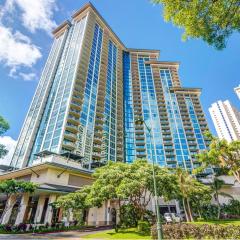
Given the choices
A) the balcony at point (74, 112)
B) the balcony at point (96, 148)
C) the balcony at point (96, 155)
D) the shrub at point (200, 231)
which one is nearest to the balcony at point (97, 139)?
the balcony at point (96, 148)

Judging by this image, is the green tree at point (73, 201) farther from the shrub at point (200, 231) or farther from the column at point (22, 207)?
the shrub at point (200, 231)

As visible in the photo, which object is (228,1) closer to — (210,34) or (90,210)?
(210,34)

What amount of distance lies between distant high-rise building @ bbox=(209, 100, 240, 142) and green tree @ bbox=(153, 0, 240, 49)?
165 meters

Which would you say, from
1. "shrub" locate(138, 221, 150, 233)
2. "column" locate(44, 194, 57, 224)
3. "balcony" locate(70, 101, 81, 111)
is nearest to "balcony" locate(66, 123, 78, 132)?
"balcony" locate(70, 101, 81, 111)

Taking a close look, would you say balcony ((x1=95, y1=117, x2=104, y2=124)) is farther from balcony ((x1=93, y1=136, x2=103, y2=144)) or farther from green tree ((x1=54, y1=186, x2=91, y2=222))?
green tree ((x1=54, y1=186, x2=91, y2=222))

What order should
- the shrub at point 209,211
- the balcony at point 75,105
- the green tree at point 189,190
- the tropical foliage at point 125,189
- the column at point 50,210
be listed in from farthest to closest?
the balcony at point 75,105 → the shrub at point 209,211 → the green tree at point 189,190 → the column at point 50,210 → the tropical foliage at point 125,189

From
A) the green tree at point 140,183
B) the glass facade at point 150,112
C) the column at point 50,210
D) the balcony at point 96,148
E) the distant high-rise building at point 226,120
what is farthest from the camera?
the distant high-rise building at point 226,120

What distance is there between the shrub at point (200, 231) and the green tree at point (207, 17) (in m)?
13.9

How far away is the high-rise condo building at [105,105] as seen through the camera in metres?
62.7

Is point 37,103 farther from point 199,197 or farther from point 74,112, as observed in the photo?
point 199,197

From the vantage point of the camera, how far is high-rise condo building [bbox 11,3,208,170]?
62.7 metres

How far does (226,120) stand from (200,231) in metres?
171

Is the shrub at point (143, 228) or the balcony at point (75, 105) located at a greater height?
the balcony at point (75, 105)

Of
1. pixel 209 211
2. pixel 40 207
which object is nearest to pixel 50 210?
pixel 40 207
